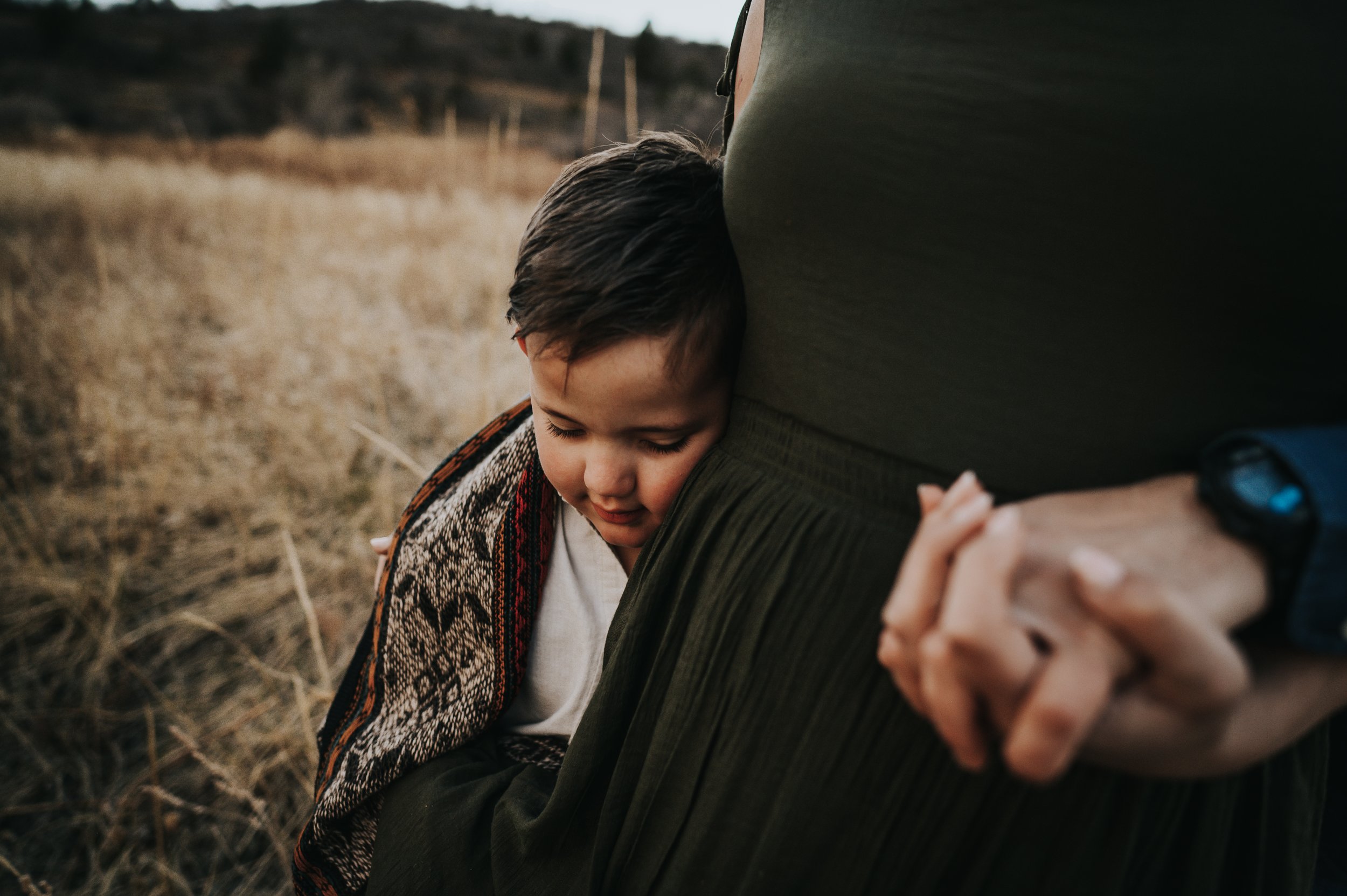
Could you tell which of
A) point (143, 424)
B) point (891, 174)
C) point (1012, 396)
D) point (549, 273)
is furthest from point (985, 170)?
point (143, 424)

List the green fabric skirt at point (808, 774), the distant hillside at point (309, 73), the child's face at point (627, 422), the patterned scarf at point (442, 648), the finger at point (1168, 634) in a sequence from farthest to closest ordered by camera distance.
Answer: the distant hillside at point (309, 73) < the patterned scarf at point (442, 648) < the child's face at point (627, 422) < the green fabric skirt at point (808, 774) < the finger at point (1168, 634)

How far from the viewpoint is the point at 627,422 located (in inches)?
39.6

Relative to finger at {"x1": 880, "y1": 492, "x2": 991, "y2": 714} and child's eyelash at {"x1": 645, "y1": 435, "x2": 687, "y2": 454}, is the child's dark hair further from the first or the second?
finger at {"x1": 880, "y1": 492, "x2": 991, "y2": 714}

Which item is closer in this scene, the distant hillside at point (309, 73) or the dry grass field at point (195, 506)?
the dry grass field at point (195, 506)

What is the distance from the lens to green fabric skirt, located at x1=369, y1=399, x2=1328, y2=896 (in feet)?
2.17

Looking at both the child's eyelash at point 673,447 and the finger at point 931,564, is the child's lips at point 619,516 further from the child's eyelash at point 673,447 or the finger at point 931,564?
the finger at point 931,564

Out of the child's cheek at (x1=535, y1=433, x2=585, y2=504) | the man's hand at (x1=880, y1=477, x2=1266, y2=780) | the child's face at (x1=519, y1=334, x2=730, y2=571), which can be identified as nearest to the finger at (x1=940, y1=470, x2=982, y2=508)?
the man's hand at (x1=880, y1=477, x2=1266, y2=780)

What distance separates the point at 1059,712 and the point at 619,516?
0.70 m

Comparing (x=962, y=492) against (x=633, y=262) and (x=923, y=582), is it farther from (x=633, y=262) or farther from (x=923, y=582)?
(x=633, y=262)

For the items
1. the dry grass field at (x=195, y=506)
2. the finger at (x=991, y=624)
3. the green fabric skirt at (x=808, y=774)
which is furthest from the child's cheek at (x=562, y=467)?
the dry grass field at (x=195, y=506)

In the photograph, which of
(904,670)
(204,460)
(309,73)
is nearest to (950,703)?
(904,670)

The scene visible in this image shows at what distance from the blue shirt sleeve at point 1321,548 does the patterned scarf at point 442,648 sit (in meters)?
0.92

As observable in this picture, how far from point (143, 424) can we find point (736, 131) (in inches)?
142

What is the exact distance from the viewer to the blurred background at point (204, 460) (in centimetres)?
203
